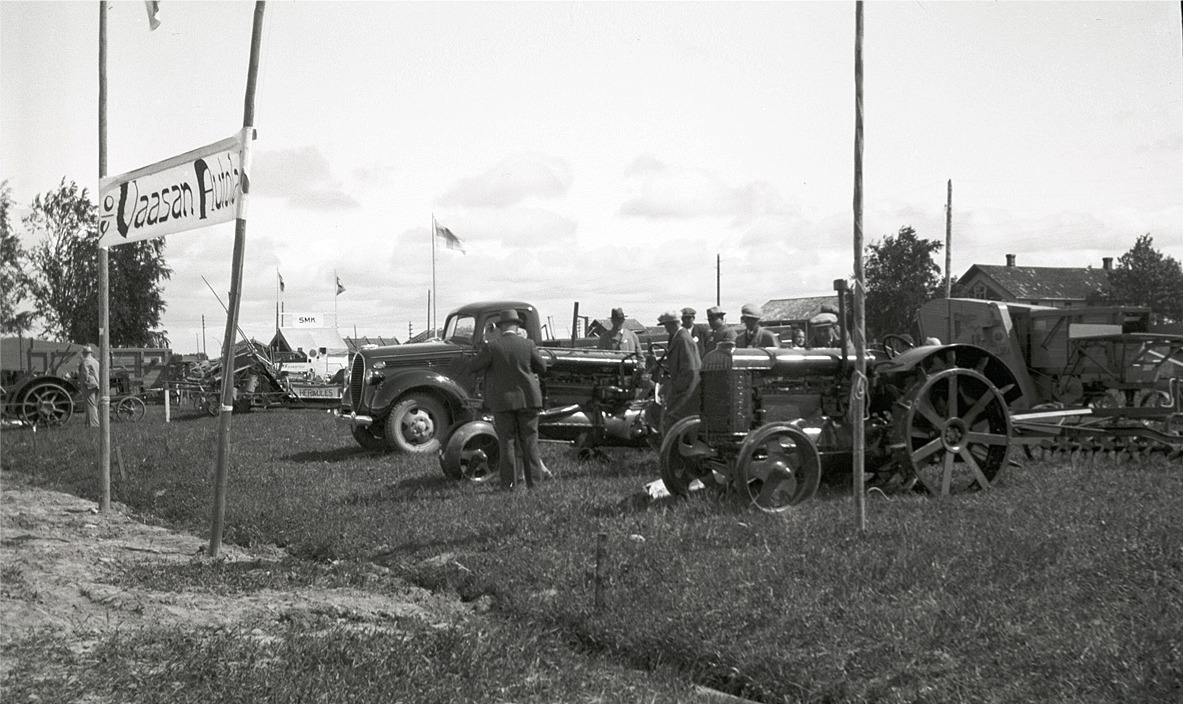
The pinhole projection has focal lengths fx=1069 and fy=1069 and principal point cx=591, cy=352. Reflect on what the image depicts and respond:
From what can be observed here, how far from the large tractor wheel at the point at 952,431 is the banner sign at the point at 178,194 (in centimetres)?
531

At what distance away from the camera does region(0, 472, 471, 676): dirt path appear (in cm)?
569

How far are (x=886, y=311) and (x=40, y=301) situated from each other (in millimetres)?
36908

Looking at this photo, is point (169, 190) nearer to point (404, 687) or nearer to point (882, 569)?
point (404, 687)

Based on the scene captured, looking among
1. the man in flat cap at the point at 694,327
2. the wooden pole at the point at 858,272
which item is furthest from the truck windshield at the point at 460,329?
the wooden pole at the point at 858,272

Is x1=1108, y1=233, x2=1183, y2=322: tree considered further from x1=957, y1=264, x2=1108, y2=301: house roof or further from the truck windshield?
the truck windshield

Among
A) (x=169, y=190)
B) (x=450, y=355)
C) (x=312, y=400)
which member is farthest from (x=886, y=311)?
(x=169, y=190)

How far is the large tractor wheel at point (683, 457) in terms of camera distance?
8.72 metres

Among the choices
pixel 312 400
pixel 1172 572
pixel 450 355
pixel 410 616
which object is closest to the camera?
pixel 1172 572

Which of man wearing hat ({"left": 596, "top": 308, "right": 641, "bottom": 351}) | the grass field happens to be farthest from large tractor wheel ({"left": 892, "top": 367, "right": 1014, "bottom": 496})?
man wearing hat ({"left": 596, "top": 308, "right": 641, "bottom": 351})

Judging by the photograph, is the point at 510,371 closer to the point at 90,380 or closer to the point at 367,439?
the point at 367,439

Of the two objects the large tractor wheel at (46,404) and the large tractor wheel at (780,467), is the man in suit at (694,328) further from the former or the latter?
the large tractor wheel at (46,404)

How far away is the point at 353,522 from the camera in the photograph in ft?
27.7

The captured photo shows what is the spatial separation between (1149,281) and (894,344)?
4405 centimetres

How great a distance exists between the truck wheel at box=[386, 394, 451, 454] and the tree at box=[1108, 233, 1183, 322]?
41.5 meters
